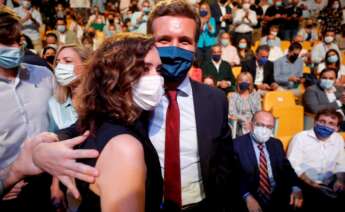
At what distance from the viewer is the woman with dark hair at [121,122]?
0.92 metres

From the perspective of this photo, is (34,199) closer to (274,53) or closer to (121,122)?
(121,122)

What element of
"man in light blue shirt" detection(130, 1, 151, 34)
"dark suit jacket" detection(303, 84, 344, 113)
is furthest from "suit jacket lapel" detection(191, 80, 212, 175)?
"man in light blue shirt" detection(130, 1, 151, 34)

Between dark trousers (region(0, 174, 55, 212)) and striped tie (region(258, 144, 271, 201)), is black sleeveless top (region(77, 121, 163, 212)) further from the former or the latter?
striped tie (region(258, 144, 271, 201))

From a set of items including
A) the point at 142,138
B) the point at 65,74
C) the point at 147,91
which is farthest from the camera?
the point at 65,74

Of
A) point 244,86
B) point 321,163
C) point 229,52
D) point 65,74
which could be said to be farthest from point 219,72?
point 65,74

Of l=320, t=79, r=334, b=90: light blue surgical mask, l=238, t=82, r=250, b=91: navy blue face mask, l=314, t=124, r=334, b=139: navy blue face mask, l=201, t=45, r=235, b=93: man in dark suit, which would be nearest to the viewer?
l=314, t=124, r=334, b=139: navy blue face mask

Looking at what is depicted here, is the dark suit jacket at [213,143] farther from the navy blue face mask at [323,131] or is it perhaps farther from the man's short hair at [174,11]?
the navy blue face mask at [323,131]

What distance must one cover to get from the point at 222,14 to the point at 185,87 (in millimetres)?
6191

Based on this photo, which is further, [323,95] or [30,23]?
[30,23]

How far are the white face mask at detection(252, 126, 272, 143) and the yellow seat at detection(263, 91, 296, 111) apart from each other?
1.95 m

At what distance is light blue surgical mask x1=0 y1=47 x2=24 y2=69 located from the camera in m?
1.83

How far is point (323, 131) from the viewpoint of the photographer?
3193mm

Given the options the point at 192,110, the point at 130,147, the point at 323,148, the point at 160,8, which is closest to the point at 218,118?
the point at 192,110

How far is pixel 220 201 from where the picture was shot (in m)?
1.63
